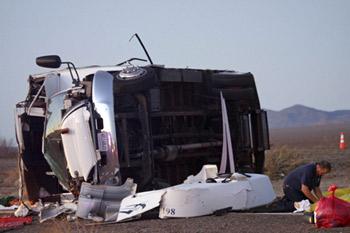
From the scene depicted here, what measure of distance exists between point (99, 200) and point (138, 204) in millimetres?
560

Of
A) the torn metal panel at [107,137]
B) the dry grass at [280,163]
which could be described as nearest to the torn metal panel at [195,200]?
the torn metal panel at [107,137]

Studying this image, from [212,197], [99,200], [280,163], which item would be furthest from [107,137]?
[280,163]

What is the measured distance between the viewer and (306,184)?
988 cm

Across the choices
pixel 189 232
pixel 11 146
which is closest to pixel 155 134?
pixel 189 232

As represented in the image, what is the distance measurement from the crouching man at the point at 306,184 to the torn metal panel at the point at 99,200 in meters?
2.16

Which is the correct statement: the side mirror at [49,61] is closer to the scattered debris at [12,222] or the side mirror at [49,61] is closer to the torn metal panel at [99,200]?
the torn metal panel at [99,200]

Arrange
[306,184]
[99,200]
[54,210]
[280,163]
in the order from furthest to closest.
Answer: [280,163] → [54,210] → [306,184] → [99,200]

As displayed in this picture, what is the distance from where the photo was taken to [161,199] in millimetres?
9438

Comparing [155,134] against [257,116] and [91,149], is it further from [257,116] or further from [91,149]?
[257,116]

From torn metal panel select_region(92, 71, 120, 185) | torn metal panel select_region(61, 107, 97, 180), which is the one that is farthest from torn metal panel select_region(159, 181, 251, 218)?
torn metal panel select_region(61, 107, 97, 180)

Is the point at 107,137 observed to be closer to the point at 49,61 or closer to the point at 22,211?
the point at 49,61

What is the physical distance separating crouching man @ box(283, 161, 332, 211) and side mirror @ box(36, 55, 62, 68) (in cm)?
364

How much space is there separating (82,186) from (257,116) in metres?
3.86

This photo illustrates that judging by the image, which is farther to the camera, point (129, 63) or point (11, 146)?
point (11, 146)
